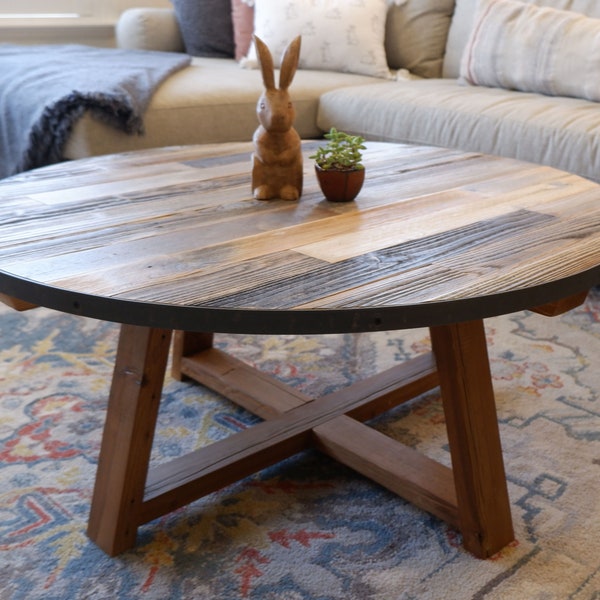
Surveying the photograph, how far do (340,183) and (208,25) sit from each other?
213cm

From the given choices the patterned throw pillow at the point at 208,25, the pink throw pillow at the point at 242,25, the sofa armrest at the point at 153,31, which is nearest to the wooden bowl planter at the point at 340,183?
the pink throw pillow at the point at 242,25

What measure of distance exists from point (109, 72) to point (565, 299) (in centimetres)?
178

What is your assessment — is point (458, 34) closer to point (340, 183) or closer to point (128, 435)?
point (340, 183)

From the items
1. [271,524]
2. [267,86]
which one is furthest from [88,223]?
[271,524]

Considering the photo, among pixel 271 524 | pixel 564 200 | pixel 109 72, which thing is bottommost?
pixel 271 524

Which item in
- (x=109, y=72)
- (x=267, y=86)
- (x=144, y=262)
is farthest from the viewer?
(x=109, y=72)

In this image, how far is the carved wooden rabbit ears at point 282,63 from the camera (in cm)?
117

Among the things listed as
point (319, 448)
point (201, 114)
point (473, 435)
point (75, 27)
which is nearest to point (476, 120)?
point (201, 114)

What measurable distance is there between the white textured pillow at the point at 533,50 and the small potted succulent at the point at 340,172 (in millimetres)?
1233

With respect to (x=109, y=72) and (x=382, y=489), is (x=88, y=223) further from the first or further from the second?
(x=109, y=72)

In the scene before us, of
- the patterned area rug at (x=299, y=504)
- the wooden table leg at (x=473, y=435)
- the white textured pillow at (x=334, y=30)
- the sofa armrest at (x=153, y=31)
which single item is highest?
the white textured pillow at (x=334, y=30)

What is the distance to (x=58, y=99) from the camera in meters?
2.09

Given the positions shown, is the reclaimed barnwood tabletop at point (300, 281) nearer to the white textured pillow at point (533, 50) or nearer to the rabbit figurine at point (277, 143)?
the rabbit figurine at point (277, 143)

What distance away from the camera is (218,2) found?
301cm
